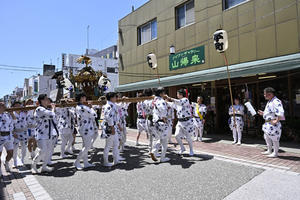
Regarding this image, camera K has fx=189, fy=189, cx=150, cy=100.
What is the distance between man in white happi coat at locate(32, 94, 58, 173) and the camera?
179 inches

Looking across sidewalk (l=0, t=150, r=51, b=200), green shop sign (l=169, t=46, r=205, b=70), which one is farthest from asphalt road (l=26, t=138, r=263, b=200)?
green shop sign (l=169, t=46, r=205, b=70)

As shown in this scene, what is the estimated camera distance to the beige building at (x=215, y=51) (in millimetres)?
7062

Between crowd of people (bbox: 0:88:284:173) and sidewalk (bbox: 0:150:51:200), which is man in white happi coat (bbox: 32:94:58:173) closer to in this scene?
crowd of people (bbox: 0:88:284:173)

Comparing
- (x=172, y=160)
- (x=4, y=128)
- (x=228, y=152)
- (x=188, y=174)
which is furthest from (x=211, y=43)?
(x=4, y=128)

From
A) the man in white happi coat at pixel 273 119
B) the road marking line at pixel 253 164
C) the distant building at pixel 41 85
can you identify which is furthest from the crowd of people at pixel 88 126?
the distant building at pixel 41 85

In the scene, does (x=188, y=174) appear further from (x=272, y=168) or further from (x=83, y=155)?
(x=83, y=155)

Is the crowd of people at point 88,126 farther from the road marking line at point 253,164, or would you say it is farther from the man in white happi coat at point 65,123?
the road marking line at point 253,164

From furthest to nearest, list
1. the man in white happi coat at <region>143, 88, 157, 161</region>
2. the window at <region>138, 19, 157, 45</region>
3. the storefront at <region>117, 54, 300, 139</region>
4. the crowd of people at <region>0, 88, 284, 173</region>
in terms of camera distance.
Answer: the window at <region>138, 19, 157, 45</region> < the storefront at <region>117, 54, 300, 139</region> < the man in white happi coat at <region>143, 88, 157, 161</region> < the crowd of people at <region>0, 88, 284, 173</region>

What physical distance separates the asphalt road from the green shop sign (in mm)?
5907

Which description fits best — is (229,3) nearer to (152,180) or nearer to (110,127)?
(110,127)

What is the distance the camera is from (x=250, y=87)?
29.5ft

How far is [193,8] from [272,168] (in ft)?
29.3

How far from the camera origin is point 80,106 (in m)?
A: 5.01

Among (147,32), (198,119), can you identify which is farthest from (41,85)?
(198,119)
